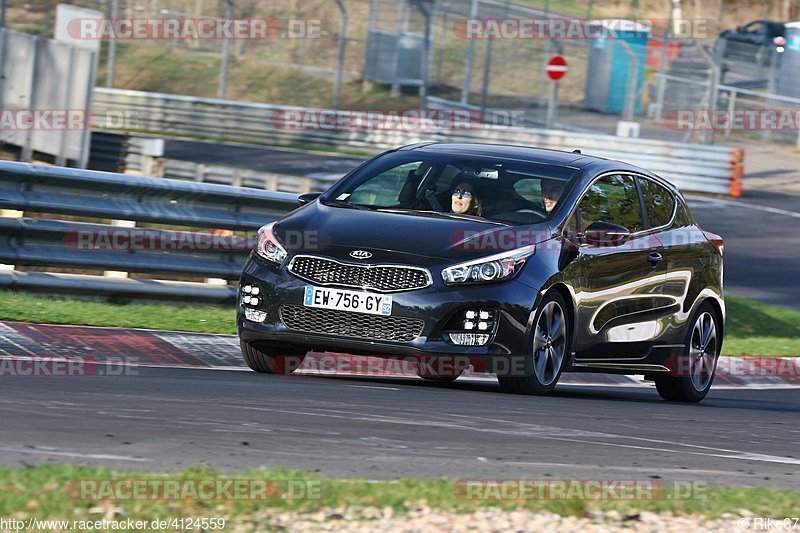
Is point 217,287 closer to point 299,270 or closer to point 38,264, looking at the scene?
point 38,264

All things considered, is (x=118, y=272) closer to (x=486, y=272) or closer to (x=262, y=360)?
(x=262, y=360)

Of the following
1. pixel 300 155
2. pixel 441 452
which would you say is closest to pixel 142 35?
pixel 300 155

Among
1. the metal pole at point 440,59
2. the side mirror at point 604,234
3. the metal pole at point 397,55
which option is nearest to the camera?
the side mirror at point 604,234

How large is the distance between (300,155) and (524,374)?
24.0 metres

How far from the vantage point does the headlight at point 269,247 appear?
8.54m

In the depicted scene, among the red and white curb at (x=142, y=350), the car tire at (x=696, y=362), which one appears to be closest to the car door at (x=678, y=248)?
the car tire at (x=696, y=362)

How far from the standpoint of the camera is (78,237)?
36.9 ft

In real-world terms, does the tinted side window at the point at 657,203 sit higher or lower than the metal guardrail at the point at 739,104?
lower

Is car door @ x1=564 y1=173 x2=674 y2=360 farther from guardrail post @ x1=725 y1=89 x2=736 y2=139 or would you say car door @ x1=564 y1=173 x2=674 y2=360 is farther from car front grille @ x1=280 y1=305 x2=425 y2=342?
guardrail post @ x1=725 y1=89 x2=736 y2=139

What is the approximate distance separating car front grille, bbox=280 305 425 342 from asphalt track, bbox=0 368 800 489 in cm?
32

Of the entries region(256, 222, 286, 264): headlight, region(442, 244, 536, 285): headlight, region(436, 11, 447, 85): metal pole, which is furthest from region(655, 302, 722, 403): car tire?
region(436, 11, 447, 85): metal pole

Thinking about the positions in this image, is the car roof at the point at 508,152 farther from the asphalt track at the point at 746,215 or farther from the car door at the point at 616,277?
the asphalt track at the point at 746,215

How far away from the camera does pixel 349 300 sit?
8211 millimetres

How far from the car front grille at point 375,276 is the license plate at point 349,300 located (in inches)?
1.7
